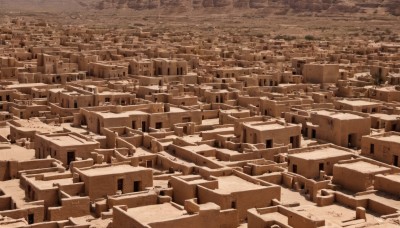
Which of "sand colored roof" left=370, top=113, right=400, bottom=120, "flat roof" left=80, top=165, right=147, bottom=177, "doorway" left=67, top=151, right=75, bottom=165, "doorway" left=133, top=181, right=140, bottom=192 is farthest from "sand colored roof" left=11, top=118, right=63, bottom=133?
"sand colored roof" left=370, top=113, right=400, bottom=120

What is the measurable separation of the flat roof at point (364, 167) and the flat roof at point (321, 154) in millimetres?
1411

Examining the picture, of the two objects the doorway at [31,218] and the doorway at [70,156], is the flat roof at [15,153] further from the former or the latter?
the doorway at [31,218]

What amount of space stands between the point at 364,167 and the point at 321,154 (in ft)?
9.73

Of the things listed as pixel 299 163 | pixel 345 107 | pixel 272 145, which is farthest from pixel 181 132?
pixel 345 107

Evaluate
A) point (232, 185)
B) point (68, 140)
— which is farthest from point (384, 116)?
point (68, 140)

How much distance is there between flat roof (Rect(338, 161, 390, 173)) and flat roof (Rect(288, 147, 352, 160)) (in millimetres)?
1411

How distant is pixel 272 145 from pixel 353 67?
33.5m

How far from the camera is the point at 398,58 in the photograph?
7519 centimetres

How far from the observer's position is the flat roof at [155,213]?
21.5m

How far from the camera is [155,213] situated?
22594 millimetres

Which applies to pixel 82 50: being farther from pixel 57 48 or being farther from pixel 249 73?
pixel 249 73

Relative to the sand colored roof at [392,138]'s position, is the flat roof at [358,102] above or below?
above

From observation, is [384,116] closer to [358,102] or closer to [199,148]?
[358,102]

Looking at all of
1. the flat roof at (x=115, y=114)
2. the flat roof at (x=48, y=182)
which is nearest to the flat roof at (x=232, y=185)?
the flat roof at (x=48, y=182)
